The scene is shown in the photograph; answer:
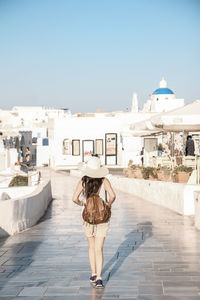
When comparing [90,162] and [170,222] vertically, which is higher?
[90,162]

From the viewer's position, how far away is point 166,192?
13.2 meters

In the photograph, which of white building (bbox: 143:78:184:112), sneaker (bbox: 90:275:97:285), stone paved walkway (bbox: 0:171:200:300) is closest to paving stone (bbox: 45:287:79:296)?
stone paved walkway (bbox: 0:171:200:300)

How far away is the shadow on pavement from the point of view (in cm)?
660

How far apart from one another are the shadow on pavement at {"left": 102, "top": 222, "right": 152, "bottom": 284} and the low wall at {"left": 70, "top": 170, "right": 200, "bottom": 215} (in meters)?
1.43

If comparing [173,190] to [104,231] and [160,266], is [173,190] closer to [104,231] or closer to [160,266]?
[160,266]

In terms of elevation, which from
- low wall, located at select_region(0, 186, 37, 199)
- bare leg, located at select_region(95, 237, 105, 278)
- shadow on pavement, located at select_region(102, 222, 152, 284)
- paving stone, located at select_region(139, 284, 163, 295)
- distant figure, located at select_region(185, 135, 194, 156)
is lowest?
shadow on pavement, located at select_region(102, 222, 152, 284)

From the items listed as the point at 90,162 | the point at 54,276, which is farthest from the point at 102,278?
the point at 90,162

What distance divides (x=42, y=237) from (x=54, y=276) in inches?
117

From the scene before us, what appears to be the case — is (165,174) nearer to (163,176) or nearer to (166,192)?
(163,176)

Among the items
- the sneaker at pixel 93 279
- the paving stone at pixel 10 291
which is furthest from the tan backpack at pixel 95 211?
the paving stone at pixel 10 291

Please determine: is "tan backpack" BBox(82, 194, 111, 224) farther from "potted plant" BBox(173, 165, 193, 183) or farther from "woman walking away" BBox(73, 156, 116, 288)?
"potted plant" BBox(173, 165, 193, 183)

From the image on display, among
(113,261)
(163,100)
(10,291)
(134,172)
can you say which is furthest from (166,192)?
(163,100)

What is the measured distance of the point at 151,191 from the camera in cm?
1480

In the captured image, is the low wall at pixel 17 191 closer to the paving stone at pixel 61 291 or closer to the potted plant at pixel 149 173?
the potted plant at pixel 149 173
